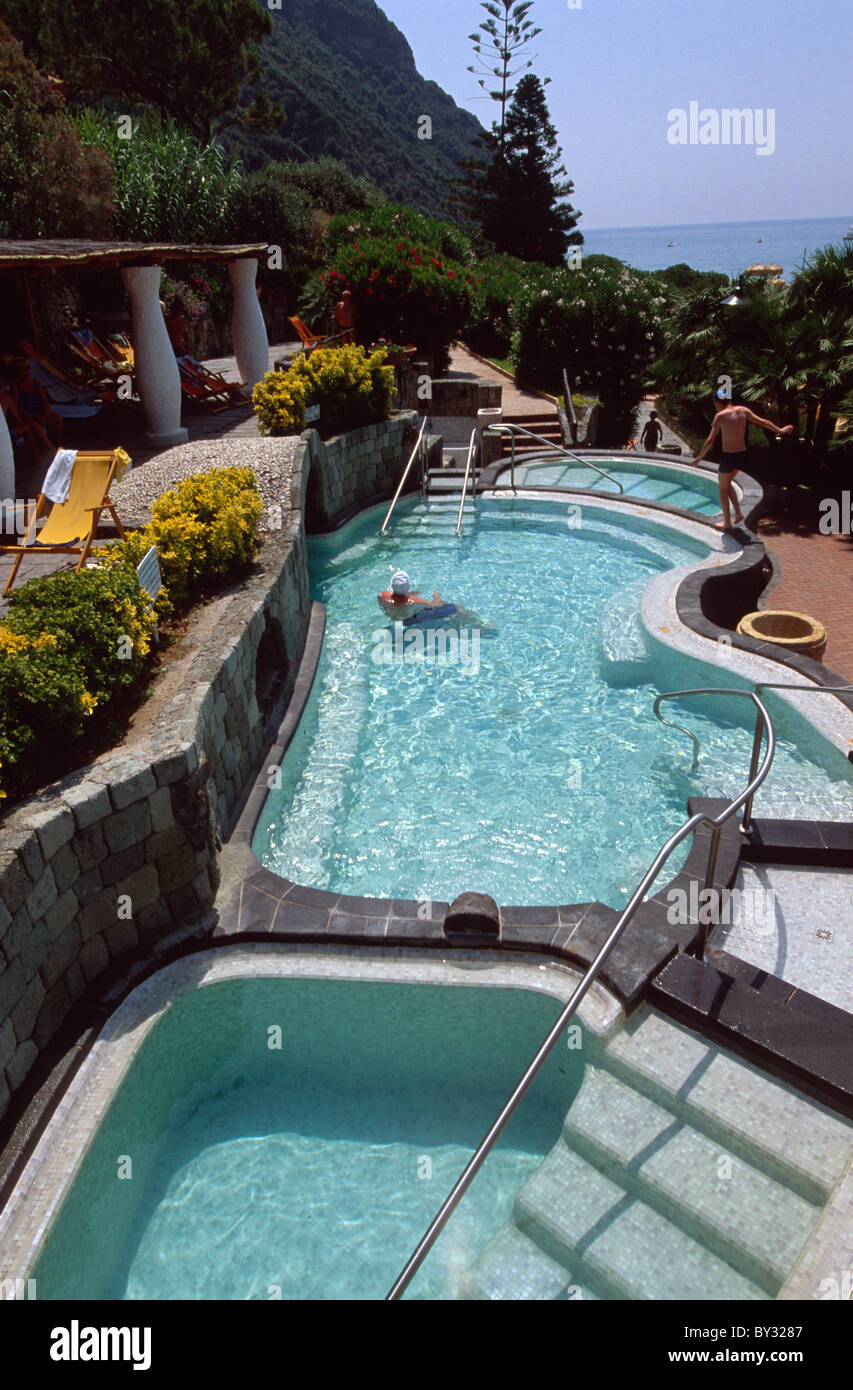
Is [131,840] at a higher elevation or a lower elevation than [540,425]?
lower

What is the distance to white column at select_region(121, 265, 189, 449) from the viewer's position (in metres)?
12.1

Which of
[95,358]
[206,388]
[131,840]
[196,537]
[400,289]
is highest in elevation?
[400,289]

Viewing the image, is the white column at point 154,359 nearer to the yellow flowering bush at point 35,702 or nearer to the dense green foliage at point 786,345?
the yellow flowering bush at point 35,702

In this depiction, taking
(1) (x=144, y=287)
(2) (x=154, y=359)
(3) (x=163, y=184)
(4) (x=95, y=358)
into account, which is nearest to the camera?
(1) (x=144, y=287)

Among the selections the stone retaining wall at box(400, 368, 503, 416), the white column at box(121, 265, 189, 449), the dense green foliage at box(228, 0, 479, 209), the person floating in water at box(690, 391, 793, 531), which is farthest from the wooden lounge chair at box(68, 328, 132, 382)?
the dense green foliage at box(228, 0, 479, 209)

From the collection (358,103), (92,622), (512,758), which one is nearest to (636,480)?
(512,758)

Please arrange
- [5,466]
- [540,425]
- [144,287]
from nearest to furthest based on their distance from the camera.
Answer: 1. [5,466]
2. [144,287]
3. [540,425]

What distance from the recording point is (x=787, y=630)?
31.2ft

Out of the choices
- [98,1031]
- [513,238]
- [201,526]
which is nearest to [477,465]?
[201,526]

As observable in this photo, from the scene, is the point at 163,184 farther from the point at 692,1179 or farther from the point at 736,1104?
the point at 692,1179

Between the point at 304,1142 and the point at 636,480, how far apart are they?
13.6m

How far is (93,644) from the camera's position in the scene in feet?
18.9
